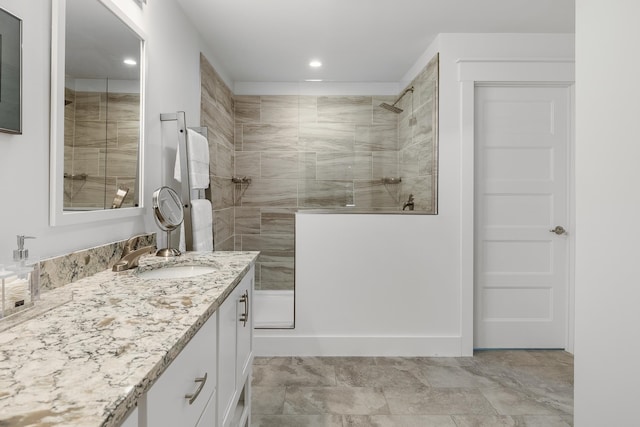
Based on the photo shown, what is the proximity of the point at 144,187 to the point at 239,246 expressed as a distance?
230 centimetres

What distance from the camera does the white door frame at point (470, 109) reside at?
9.43ft

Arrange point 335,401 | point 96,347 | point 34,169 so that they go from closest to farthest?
point 96,347
point 34,169
point 335,401

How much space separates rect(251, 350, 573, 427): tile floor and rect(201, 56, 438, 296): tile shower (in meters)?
1.56

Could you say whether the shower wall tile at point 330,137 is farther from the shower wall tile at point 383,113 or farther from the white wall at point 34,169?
the white wall at point 34,169

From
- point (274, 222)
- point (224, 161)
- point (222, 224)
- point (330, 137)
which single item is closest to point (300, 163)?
point (330, 137)

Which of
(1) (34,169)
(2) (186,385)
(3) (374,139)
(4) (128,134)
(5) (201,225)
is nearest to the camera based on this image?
(2) (186,385)

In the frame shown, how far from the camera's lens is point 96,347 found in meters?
0.71

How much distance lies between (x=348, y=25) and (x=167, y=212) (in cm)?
191

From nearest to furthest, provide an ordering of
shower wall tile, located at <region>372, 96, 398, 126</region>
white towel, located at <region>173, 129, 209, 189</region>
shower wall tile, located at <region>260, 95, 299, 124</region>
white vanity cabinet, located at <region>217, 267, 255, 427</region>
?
1. white vanity cabinet, located at <region>217, 267, 255, 427</region>
2. white towel, located at <region>173, 129, 209, 189</region>
3. shower wall tile, located at <region>372, 96, 398, 126</region>
4. shower wall tile, located at <region>260, 95, 299, 124</region>

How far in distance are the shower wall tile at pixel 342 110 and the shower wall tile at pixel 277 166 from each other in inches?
22.0

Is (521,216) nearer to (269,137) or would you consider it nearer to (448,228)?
(448,228)

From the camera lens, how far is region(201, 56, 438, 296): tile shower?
398 cm

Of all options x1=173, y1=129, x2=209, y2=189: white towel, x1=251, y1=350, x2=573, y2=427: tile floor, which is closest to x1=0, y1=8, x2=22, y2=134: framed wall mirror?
x1=173, y1=129, x2=209, y2=189: white towel

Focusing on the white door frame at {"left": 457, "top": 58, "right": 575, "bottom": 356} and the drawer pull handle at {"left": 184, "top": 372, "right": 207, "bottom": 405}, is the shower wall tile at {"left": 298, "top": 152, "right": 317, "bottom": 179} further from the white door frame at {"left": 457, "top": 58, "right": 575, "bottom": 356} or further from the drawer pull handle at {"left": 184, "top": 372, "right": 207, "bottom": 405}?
the drawer pull handle at {"left": 184, "top": 372, "right": 207, "bottom": 405}
